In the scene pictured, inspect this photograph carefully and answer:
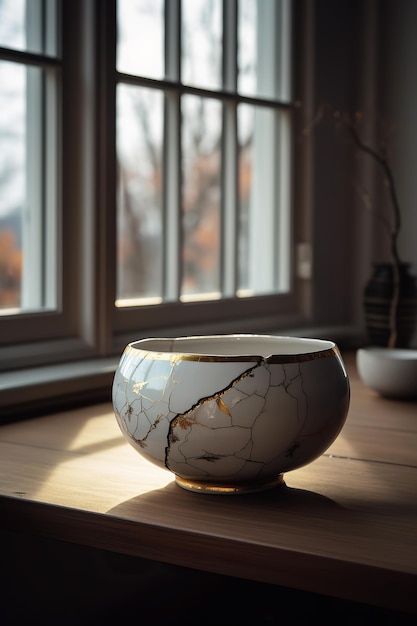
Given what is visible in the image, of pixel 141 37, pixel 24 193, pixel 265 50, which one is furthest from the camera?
pixel 265 50

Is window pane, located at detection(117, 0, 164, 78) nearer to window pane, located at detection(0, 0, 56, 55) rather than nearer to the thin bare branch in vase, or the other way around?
window pane, located at detection(0, 0, 56, 55)

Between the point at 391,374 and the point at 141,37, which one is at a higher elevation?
the point at 141,37

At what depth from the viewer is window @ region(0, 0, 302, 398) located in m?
1.55

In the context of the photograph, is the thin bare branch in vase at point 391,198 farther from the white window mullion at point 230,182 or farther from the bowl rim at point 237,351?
the bowl rim at point 237,351

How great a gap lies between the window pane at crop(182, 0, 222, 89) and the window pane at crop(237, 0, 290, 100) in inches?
4.6

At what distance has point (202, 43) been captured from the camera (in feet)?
6.34

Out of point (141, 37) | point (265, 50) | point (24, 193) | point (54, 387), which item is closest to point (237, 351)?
point (54, 387)

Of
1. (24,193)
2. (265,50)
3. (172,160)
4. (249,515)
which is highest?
(265,50)

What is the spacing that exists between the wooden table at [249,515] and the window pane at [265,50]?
1224 mm

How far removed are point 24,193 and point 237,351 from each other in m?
0.71

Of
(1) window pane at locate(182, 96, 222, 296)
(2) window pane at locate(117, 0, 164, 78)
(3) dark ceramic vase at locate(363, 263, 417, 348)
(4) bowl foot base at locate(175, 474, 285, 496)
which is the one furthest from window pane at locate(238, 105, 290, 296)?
(4) bowl foot base at locate(175, 474, 285, 496)

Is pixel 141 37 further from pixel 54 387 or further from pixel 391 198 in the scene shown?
pixel 54 387

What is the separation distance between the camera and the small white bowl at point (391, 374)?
57.1 inches

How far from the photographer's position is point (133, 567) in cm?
117
